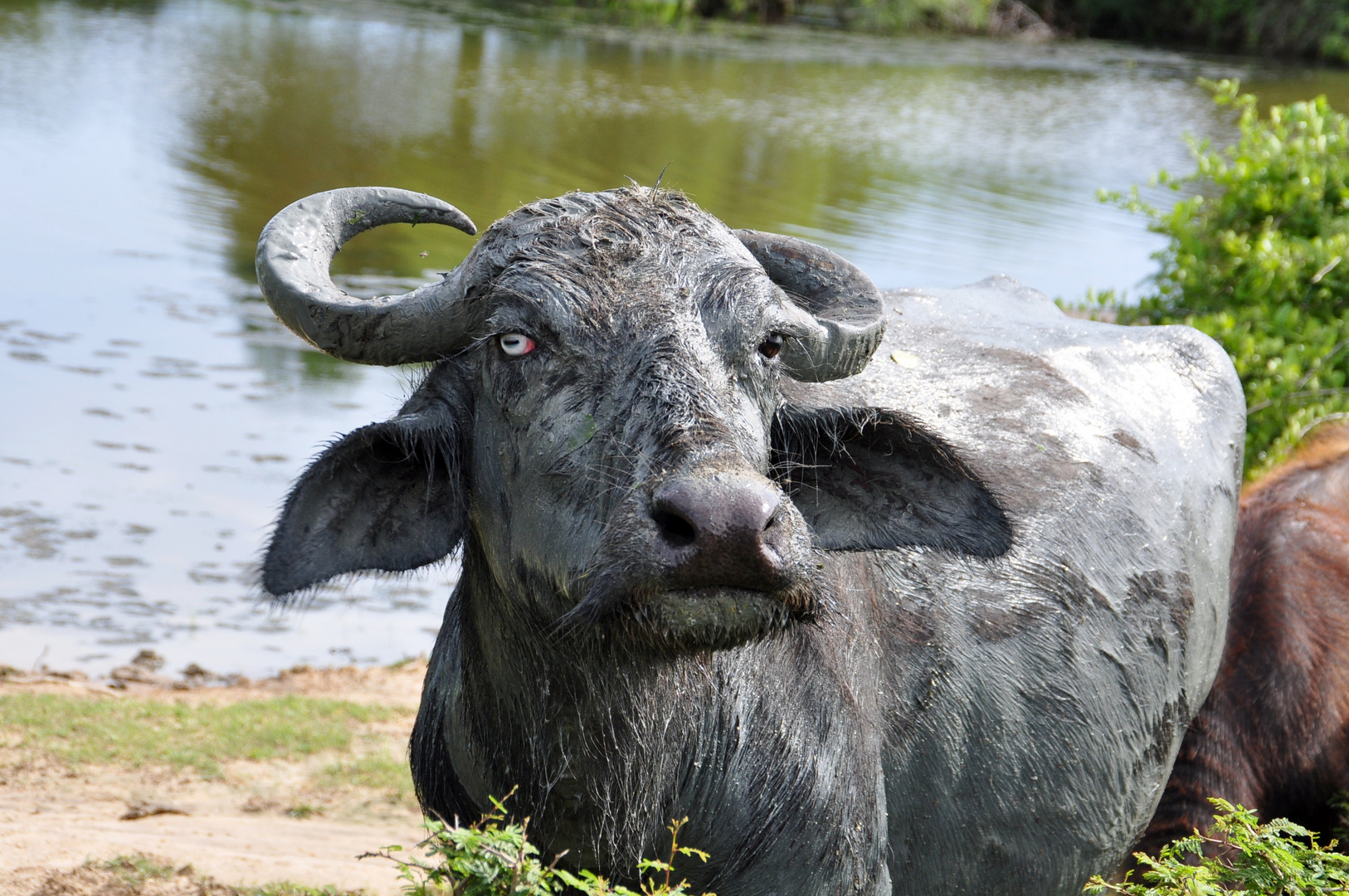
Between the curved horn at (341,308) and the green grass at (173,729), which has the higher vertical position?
the curved horn at (341,308)

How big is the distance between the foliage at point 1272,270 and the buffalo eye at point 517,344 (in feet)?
16.5

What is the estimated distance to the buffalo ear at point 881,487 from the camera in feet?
9.30

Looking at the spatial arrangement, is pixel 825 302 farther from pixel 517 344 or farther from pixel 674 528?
pixel 674 528

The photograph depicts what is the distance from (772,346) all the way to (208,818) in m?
3.23

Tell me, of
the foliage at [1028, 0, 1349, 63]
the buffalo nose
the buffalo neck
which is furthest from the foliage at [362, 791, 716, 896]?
the foliage at [1028, 0, 1349, 63]

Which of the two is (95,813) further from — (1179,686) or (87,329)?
(87,329)

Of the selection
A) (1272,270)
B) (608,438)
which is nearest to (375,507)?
(608,438)

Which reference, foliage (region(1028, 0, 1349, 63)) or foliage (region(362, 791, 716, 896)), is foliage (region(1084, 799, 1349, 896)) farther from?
foliage (region(1028, 0, 1349, 63))

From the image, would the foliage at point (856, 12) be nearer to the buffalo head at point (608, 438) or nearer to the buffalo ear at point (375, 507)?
the buffalo head at point (608, 438)

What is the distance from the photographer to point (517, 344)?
2492 mm

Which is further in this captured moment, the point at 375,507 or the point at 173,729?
the point at 173,729

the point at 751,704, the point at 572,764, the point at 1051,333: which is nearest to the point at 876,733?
the point at 751,704

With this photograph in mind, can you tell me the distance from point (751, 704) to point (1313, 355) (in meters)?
5.42

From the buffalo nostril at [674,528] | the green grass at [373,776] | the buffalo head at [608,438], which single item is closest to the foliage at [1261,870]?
the buffalo head at [608,438]
